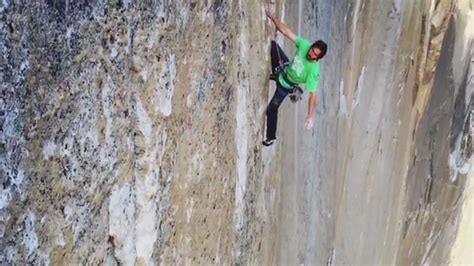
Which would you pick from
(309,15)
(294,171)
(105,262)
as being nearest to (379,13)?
(309,15)

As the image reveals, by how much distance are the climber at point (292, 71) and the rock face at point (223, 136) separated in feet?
0.26

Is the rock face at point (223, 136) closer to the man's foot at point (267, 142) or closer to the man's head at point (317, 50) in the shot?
the man's foot at point (267, 142)

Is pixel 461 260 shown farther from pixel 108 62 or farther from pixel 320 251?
pixel 108 62

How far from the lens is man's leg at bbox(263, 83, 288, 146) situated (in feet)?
14.1

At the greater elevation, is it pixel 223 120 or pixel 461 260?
pixel 223 120

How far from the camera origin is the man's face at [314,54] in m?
3.73

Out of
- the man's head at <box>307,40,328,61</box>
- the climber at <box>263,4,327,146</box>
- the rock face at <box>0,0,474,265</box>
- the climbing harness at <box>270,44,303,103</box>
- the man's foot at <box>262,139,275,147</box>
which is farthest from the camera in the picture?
the man's foot at <box>262,139,275,147</box>

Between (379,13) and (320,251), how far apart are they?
6.30ft

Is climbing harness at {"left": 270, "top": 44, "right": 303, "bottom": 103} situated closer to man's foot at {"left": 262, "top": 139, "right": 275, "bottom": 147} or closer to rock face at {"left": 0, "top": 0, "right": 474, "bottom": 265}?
rock face at {"left": 0, "top": 0, "right": 474, "bottom": 265}

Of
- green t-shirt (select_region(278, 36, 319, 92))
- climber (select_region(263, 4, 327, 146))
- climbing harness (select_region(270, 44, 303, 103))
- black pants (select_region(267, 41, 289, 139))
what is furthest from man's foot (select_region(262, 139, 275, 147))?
green t-shirt (select_region(278, 36, 319, 92))

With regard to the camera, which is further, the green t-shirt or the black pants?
the black pants

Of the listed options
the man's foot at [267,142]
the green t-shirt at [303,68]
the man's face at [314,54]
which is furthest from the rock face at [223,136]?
the man's face at [314,54]

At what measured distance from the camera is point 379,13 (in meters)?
5.19

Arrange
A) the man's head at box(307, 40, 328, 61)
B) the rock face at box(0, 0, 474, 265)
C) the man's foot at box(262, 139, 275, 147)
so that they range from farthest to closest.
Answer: the man's foot at box(262, 139, 275, 147)
the man's head at box(307, 40, 328, 61)
the rock face at box(0, 0, 474, 265)
